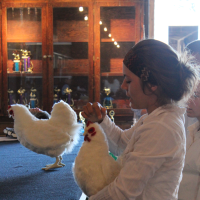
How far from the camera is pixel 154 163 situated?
1.59 ft

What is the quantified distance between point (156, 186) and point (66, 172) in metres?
0.46

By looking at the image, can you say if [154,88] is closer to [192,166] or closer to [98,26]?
[192,166]

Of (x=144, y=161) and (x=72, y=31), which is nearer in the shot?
(x=144, y=161)

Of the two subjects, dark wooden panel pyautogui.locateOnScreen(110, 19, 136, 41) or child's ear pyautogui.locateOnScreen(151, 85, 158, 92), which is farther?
dark wooden panel pyautogui.locateOnScreen(110, 19, 136, 41)

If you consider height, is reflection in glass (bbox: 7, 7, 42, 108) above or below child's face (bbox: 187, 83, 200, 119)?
above

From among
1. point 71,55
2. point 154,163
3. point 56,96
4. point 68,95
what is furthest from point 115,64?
point 154,163

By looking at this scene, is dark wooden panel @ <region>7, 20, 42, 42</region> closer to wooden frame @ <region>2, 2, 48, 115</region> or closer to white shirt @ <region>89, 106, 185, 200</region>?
wooden frame @ <region>2, 2, 48, 115</region>

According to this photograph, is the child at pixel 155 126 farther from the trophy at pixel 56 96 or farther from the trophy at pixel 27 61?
the trophy at pixel 27 61

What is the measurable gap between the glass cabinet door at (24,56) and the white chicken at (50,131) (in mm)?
1293

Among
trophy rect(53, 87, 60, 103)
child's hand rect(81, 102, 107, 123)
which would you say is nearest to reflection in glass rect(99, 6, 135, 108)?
trophy rect(53, 87, 60, 103)

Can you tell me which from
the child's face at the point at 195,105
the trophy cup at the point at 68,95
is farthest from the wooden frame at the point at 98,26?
the child's face at the point at 195,105

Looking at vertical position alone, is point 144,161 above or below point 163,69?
below

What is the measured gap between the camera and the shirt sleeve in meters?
0.48

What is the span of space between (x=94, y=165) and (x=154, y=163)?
0.17 metres
